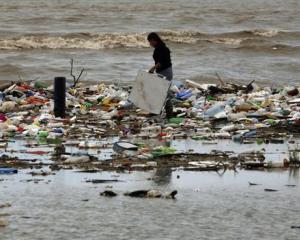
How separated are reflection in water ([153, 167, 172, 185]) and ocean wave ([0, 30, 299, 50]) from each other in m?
24.3

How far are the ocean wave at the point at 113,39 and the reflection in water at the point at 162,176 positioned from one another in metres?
24.3

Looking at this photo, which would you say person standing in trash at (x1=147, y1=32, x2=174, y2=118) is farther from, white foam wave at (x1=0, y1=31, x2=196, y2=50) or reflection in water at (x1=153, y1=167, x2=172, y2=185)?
white foam wave at (x1=0, y1=31, x2=196, y2=50)

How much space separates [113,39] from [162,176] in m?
27.7

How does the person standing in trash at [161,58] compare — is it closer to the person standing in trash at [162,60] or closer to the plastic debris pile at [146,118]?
the person standing in trash at [162,60]

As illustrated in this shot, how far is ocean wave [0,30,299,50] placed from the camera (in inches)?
1411

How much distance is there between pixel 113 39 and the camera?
3822cm

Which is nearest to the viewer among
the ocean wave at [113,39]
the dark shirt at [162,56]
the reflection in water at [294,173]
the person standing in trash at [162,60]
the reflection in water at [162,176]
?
the reflection in water at [162,176]

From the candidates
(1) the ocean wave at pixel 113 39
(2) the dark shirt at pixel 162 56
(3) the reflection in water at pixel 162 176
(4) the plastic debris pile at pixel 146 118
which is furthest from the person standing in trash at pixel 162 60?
(1) the ocean wave at pixel 113 39

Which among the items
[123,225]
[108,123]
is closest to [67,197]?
[123,225]

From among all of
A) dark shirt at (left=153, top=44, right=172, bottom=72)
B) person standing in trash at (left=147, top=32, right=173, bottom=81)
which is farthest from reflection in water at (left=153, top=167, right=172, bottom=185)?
dark shirt at (left=153, top=44, right=172, bottom=72)

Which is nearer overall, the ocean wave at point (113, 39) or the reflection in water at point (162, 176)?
the reflection in water at point (162, 176)

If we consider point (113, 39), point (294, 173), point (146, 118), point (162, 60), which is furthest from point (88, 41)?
point (294, 173)

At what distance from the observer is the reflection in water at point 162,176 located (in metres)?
10.4

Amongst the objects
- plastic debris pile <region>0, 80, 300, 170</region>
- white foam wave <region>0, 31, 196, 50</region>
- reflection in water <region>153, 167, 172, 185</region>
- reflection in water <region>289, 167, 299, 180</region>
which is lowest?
reflection in water <region>153, 167, 172, 185</region>
